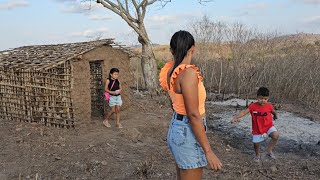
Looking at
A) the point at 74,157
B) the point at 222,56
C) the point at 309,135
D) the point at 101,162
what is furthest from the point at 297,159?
the point at 222,56

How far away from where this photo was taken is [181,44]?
269cm

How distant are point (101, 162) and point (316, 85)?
28.2 feet

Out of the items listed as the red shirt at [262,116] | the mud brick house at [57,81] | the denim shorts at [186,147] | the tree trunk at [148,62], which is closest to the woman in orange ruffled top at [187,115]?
the denim shorts at [186,147]

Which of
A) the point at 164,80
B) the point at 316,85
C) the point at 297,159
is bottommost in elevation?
the point at 297,159

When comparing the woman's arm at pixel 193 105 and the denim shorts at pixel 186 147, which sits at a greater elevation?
the woman's arm at pixel 193 105

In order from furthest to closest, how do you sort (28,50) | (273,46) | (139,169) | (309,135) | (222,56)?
1. (222,56)
2. (273,46)
3. (28,50)
4. (309,135)
5. (139,169)

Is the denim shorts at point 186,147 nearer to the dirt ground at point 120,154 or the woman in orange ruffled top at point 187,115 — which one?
the woman in orange ruffled top at point 187,115

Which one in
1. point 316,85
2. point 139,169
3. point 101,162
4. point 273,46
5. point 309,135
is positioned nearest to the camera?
point 139,169

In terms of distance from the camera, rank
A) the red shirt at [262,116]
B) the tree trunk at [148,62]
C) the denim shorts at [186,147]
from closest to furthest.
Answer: the denim shorts at [186,147] → the red shirt at [262,116] → the tree trunk at [148,62]

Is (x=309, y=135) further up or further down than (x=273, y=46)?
further down

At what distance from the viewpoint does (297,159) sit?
20.6ft

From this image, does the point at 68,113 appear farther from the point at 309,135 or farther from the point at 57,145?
the point at 309,135

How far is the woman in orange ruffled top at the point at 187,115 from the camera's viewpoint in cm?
253

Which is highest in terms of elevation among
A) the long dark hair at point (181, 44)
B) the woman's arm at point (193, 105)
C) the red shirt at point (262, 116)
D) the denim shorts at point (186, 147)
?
the long dark hair at point (181, 44)
